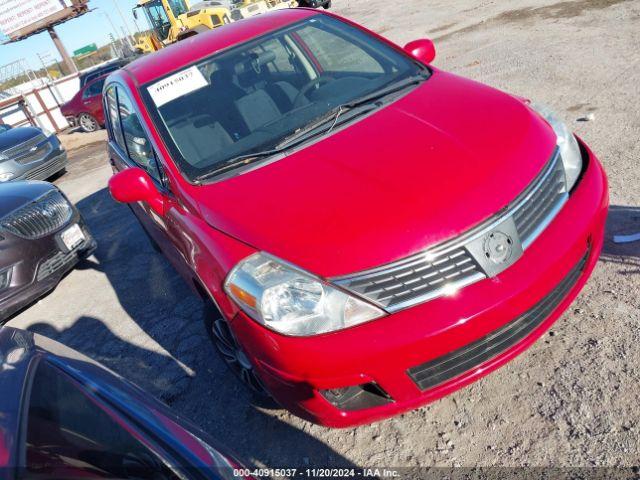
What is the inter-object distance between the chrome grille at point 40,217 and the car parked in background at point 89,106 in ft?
34.1

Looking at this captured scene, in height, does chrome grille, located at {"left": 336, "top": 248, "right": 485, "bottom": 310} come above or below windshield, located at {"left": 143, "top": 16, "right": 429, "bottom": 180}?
below

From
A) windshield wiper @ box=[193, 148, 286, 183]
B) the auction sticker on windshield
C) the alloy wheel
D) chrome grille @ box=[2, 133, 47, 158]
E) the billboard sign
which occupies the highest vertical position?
the billboard sign

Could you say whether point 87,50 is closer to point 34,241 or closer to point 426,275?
point 34,241

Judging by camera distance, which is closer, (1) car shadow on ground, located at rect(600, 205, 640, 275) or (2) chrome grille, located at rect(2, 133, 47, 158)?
(1) car shadow on ground, located at rect(600, 205, 640, 275)

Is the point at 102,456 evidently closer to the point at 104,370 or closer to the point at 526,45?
the point at 104,370

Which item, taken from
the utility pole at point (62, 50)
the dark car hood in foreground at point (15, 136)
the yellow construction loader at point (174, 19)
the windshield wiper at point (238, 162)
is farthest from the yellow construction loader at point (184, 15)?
the windshield wiper at point (238, 162)

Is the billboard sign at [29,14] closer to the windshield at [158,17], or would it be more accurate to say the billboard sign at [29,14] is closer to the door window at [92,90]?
the windshield at [158,17]

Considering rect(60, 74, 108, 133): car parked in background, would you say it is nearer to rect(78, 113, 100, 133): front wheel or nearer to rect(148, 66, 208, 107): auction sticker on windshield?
rect(78, 113, 100, 133): front wheel

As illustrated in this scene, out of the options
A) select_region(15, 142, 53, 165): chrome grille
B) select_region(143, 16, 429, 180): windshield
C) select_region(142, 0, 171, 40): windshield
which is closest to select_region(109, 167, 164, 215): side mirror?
select_region(143, 16, 429, 180): windshield

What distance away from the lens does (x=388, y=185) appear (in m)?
2.12

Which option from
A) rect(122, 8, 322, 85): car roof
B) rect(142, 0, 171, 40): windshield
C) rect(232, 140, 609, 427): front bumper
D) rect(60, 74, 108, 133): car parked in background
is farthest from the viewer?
rect(142, 0, 171, 40): windshield

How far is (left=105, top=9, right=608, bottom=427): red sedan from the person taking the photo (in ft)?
6.21

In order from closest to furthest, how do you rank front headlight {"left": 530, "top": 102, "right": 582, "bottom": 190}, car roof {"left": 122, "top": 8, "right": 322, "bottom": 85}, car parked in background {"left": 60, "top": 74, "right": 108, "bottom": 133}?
front headlight {"left": 530, "top": 102, "right": 582, "bottom": 190} < car roof {"left": 122, "top": 8, "right": 322, "bottom": 85} < car parked in background {"left": 60, "top": 74, "right": 108, "bottom": 133}

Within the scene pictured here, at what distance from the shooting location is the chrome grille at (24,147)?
8641 millimetres
